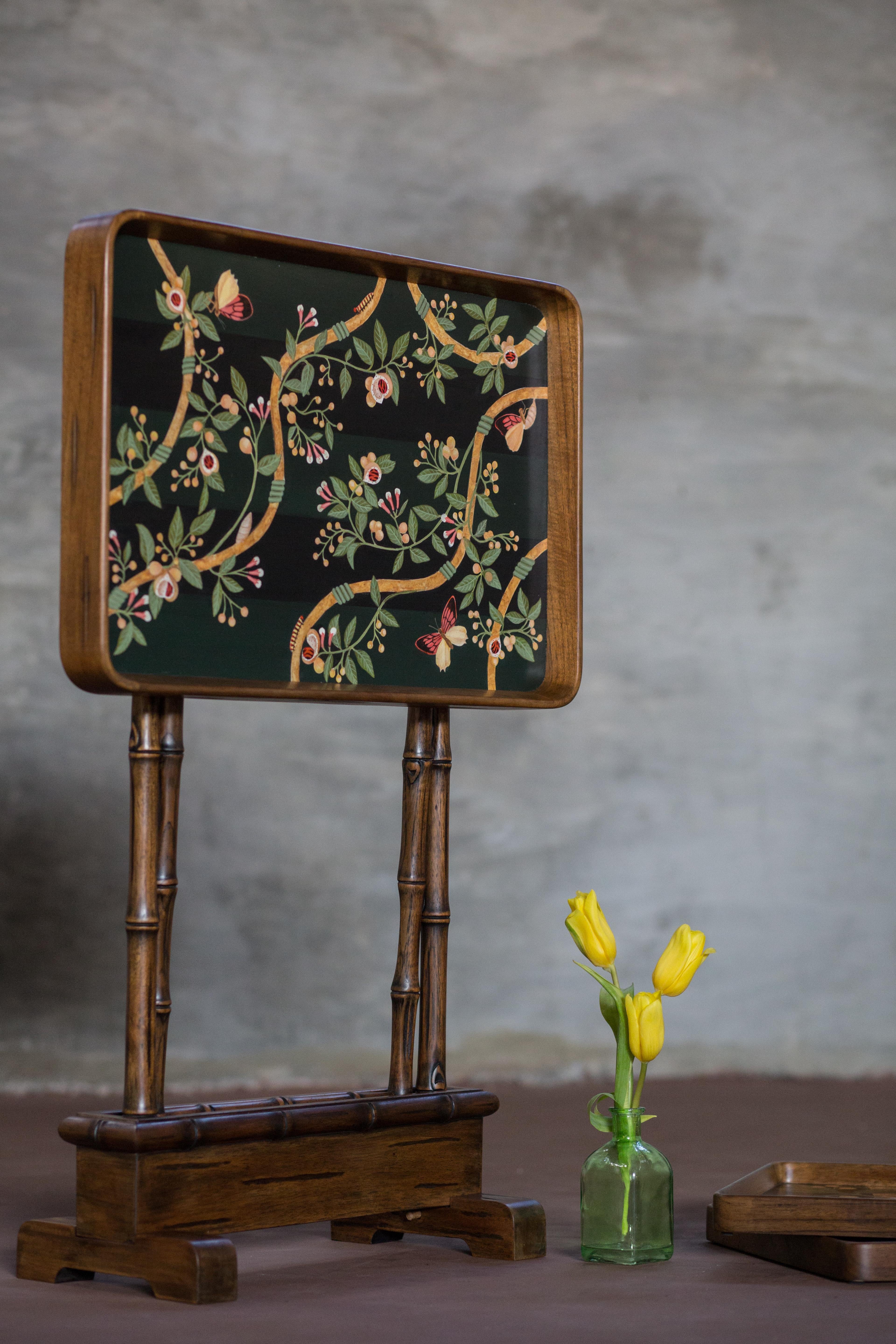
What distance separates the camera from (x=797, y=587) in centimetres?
475

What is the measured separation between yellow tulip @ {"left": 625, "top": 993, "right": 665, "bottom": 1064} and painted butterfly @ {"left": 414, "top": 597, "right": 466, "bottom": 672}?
54 centimetres

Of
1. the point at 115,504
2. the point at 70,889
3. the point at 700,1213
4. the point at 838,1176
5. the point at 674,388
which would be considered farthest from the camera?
the point at 674,388

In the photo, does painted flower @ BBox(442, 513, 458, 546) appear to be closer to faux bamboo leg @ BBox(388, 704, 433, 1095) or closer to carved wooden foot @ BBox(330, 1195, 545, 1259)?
faux bamboo leg @ BBox(388, 704, 433, 1095)

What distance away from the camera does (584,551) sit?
4.71 metres

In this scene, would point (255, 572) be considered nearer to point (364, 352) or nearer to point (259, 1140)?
point (364, 352)

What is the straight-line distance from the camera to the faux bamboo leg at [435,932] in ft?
8.66

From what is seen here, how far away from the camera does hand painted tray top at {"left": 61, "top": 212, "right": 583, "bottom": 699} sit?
7.48 ft

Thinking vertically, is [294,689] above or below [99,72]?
below

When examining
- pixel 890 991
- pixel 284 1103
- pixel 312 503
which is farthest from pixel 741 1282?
pixel 890 991

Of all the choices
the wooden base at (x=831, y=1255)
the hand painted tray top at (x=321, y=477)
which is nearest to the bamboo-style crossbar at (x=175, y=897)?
the hand painted tray top at (x=321, y=477)

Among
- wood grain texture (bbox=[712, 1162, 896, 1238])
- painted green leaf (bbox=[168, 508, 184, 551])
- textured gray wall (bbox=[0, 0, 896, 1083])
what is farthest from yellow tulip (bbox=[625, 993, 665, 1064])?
textured gray wall (bbox=[0, 0, 896, 1083])

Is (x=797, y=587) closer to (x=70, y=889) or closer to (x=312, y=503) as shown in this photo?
(x=70, y=889)

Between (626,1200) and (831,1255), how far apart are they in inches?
11.1

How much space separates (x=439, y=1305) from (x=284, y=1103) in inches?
13.4
